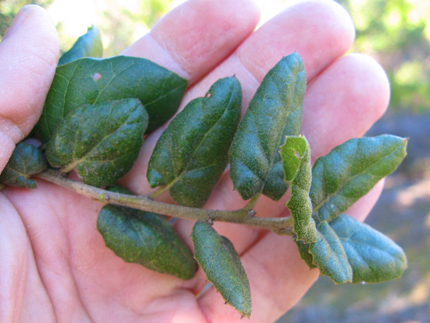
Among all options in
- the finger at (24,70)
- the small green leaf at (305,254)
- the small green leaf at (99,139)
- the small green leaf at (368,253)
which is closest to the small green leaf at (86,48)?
the finger at (24,70)

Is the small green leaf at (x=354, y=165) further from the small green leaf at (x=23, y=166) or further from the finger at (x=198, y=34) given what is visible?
the small green leaf at (x=23, y=166)

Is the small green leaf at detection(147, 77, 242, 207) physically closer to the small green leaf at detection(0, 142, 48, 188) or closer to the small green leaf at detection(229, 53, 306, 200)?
the small green leaf at detection(229, 53, 306, 200)

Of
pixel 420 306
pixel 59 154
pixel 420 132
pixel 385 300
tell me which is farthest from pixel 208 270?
pixel 420 132

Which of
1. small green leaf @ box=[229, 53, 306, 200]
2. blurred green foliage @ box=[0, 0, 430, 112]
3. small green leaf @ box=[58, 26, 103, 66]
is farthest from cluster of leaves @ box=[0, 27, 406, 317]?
blurred green foliage @ box=[0, 0, 430, 112]

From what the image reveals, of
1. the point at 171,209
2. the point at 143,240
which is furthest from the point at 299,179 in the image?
the point at 143,240

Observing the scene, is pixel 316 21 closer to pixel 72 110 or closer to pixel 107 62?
pixel 107 62

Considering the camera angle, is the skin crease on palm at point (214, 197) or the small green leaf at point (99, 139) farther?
the skin crease on palm at point (214, 197)

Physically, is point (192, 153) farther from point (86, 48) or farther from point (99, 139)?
point (86, 48)
